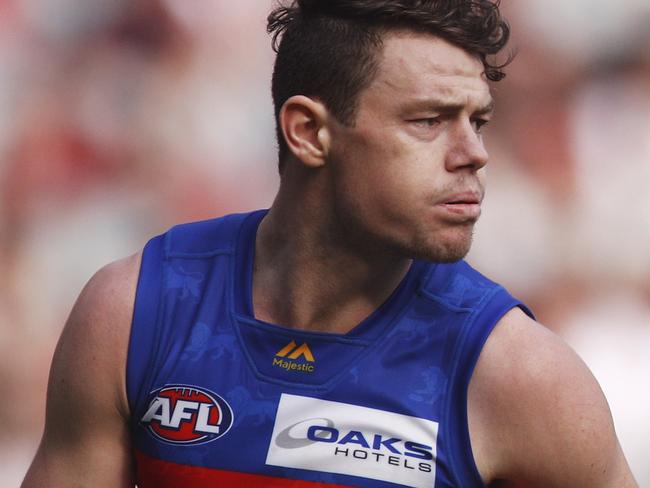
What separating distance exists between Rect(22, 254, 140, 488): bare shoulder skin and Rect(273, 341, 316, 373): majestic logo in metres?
0.36

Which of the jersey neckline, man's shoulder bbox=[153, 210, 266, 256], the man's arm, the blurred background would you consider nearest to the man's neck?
the jersey neckline

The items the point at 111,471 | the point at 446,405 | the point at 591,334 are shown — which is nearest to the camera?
the point at 446,405

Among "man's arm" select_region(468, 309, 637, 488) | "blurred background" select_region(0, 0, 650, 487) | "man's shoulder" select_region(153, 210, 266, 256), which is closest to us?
"man's arm" select_region(468, 309, 637, 488)

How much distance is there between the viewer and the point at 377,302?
3002mm

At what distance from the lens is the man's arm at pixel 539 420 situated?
109 inches

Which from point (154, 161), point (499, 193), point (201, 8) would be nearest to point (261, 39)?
point (201, 8)

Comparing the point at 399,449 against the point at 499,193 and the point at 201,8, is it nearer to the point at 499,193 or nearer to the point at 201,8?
the point at 499,193

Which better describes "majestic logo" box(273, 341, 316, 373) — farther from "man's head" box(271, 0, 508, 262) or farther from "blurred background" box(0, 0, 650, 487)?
"blurred background" box(0, 0, 650, 487)

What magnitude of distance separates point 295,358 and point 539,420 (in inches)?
22.5

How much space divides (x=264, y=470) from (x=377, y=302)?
464mm

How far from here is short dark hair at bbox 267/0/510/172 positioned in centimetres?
289

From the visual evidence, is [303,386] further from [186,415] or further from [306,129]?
[306,129]

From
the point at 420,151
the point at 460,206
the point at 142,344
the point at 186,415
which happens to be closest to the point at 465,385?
the point at 460,206

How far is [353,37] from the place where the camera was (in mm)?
2957
